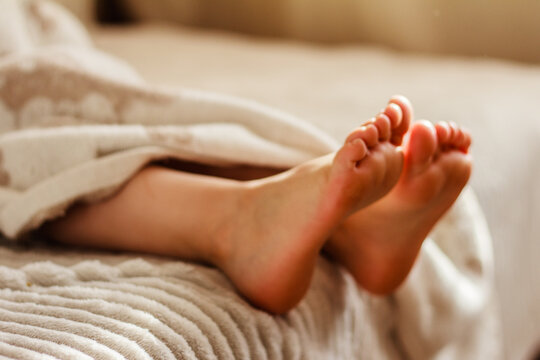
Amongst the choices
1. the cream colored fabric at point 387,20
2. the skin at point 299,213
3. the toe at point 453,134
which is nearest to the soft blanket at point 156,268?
the skin at point 299,213

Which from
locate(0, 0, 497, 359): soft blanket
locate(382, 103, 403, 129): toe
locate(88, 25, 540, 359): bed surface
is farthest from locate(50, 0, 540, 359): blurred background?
locate(382, 103, 403, 129): toe

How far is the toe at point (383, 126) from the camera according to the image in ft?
1.60

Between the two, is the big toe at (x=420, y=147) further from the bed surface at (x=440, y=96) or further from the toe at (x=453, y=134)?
the bed surface at (x=440, y=96)

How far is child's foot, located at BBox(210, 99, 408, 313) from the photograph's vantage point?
0.47 metres

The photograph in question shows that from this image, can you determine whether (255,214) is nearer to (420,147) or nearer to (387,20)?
(420,147)

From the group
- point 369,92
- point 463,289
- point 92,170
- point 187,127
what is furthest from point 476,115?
point 92,170

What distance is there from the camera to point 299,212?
0.49 metres

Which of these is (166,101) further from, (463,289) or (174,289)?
(463,289)

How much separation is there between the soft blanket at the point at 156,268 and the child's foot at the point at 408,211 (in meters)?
0.04

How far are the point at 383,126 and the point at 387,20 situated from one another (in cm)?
130

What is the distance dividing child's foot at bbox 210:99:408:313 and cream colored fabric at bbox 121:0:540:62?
2.43ft

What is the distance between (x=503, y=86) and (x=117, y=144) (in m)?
0.83

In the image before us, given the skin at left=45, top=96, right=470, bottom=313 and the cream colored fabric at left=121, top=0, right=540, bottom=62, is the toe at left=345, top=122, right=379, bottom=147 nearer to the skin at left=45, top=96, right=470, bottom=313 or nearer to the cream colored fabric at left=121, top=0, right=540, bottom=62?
the skin at left=45, top=96, right=470, bottom=313

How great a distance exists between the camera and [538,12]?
1.13 metres
